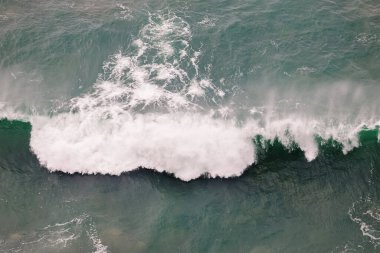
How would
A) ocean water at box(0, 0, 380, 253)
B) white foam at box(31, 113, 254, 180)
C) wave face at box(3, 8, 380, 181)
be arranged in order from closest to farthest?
ocean water at box(0, 0, 380, 253)
white foam at box(31, 113, 254, 180)
wave face at box(3, 8, 380, 181)

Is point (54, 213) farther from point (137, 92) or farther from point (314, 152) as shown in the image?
point (314, 152)

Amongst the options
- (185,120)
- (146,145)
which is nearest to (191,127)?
(185,120)

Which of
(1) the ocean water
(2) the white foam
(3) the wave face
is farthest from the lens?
(3) the wave face

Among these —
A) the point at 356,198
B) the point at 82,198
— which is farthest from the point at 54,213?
the point at 356,198

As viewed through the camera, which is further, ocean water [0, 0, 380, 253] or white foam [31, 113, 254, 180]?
white foam [31, 113, 254, 180]

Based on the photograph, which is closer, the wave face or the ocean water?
the ocean water
